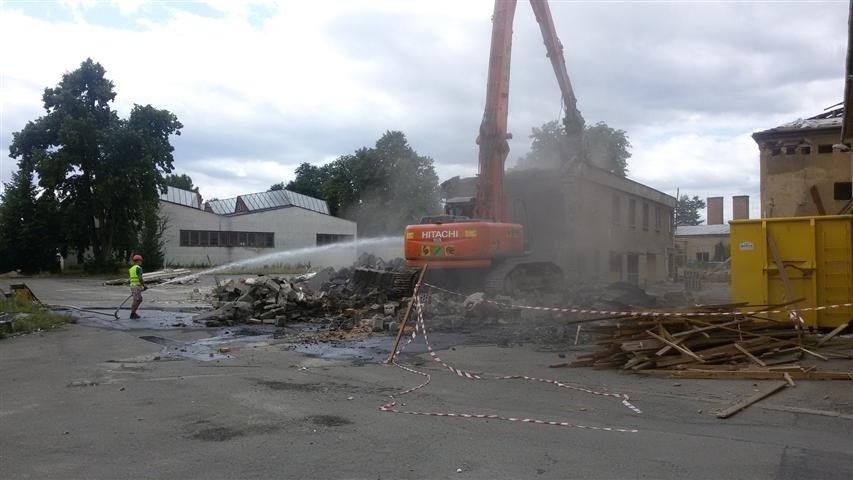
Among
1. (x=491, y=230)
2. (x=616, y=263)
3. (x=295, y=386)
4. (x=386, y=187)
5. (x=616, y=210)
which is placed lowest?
(x=295, y=386)

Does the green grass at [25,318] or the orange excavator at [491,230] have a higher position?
the orange excavator at [491,230]

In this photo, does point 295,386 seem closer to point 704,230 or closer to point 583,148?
point 583,148

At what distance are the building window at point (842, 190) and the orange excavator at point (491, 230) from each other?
1262 centimetres

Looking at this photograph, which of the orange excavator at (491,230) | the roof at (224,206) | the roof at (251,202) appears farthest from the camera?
the roof at (224,206)

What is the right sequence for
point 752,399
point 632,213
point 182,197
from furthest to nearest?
point 182,197
point 632,213
point 752,399

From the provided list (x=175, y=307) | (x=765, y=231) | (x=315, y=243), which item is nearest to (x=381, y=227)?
(x=315, y=243)

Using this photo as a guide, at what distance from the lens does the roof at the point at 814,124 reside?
22422mm

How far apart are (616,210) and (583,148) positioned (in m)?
6.07

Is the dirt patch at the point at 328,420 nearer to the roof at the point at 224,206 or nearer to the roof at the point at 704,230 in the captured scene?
the roof at the point at 224,206

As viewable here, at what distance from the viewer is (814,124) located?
22.7 meters

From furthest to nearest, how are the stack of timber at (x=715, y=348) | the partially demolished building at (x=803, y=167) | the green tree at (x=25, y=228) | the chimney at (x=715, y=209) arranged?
the chimney at (x=715, y=209)
the green tree at (x=25, y=228)
the partially demolished building at (x=803, y=167)
the stack of timber at (x=715, y=348)

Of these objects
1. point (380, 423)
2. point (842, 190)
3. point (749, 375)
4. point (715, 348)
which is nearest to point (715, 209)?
point (842, 190)

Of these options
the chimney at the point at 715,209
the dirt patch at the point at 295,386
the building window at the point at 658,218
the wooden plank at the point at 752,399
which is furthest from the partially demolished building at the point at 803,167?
the chimney at the point at 715,209

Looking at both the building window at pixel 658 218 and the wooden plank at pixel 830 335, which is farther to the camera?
the building window at pixel 658 218
